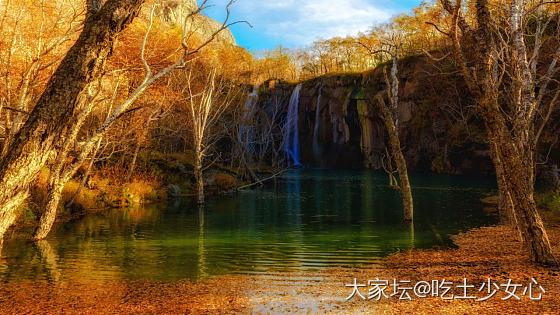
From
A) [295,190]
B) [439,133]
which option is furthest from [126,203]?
[439,133]

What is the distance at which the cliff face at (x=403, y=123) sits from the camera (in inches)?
1417

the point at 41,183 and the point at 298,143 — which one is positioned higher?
the point at 298,143

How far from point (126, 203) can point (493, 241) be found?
15.1 metres

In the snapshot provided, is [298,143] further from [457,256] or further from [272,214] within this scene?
[457,256]

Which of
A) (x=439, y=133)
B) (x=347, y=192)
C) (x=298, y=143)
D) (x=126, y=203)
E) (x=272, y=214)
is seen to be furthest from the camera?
(x=298, y=143)

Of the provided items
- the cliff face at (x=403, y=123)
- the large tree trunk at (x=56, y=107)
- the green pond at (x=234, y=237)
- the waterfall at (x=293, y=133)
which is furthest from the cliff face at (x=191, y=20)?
the cliff face at (x=403, y=123)

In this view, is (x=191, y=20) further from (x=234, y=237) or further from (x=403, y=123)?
(x=403, y=123)

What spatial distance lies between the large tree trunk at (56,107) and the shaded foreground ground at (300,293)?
247 cm

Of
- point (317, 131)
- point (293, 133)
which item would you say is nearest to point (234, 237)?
point (317, 131)

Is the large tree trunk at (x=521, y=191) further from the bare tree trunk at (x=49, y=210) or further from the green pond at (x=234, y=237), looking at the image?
the bare tree trunk at (x=49, y=210)

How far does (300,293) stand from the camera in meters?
6.11

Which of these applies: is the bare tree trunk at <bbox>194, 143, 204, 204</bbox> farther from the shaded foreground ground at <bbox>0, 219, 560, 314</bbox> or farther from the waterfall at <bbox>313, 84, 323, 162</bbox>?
the waterfall at <bbox>313, 84, 323, 162</bbox>

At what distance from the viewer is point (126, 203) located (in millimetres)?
18625

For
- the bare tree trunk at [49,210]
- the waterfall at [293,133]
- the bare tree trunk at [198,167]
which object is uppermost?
the waterfall at [293,133]
